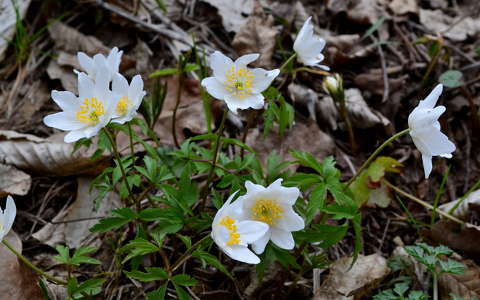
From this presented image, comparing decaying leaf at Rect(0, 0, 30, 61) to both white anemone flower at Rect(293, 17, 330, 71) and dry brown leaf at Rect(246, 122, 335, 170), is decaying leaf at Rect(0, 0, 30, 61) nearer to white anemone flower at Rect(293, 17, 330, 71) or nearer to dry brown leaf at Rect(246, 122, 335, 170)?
dry brown leaf at Rect(246, 122, 335, 170)

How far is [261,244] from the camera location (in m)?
2.06

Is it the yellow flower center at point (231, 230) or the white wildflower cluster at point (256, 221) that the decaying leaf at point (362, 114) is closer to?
the white wildflower cluster at point (256, 221)

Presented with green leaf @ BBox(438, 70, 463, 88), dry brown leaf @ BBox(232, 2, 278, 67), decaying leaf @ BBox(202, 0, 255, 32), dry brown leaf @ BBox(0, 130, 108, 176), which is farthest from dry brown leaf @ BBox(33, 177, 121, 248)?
green leaf @ BBox(438, 70, 463, 88)

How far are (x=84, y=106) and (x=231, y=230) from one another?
0.85m

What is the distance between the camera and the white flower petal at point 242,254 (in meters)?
1.90

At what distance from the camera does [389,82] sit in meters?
3.81

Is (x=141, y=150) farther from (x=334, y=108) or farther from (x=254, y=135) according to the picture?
(x=334, y=108)

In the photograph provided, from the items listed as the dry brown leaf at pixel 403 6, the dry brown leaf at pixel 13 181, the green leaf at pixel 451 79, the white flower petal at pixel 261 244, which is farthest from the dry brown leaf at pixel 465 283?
the dry brown leaf at pixel 403 6

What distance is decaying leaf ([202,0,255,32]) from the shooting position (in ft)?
13.4

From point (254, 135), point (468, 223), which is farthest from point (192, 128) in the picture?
point (468, 223)

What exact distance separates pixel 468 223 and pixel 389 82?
4.30 feet

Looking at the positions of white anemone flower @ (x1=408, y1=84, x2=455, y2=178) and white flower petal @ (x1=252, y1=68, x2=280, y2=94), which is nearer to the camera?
white anemone flower @ (x1=408, y1=84, x2=455, y2=178)

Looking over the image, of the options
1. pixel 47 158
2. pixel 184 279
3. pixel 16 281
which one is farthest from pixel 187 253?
pixel 47 158

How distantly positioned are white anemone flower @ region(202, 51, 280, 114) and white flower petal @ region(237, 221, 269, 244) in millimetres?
539
